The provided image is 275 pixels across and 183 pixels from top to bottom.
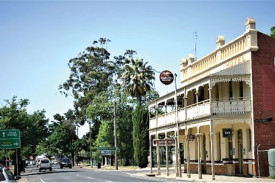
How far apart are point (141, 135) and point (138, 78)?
10.3 meters

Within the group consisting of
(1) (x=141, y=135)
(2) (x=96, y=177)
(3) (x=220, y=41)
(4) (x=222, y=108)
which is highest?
(3) (x=220, y=41)

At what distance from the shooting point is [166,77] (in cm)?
4078

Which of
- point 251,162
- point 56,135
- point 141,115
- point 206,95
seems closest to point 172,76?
point 206,95

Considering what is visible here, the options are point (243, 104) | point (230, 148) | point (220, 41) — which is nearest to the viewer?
point (243, 104)

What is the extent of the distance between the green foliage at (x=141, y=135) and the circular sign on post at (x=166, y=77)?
25829 mm

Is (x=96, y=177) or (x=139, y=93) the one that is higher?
(x=139, y=93)

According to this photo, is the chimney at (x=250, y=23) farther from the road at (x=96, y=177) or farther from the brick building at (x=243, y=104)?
the road at (x=96, y=177)

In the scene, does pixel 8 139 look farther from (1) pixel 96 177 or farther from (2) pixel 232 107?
(2) pixel 232 107

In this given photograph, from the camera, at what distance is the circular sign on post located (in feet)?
133

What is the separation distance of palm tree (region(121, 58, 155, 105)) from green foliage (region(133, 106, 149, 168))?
7.44 m

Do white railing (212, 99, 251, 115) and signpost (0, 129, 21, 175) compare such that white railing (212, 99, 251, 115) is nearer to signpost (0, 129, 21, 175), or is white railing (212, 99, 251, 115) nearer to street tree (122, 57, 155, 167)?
signpost (0, 129, 21, 175)

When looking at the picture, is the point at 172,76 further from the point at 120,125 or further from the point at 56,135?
the point at 56,135

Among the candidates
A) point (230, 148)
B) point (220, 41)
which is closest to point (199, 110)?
point (230, 148)

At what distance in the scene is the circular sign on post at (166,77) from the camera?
1602 inches
